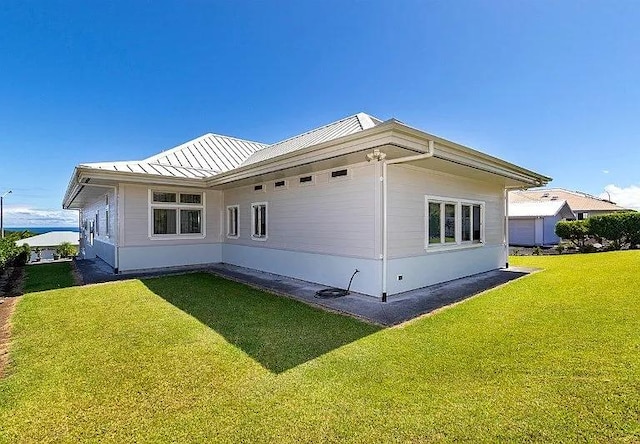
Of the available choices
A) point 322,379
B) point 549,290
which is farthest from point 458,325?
point 549,290

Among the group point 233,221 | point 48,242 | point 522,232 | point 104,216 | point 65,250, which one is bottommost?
point 65,250

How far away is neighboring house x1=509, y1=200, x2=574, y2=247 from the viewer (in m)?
21.2

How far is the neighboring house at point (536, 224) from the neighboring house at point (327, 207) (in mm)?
13554

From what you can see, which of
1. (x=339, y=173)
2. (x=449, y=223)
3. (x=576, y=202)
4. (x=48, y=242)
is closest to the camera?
(x=339, y=173)

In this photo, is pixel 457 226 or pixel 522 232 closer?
pixel 457 226

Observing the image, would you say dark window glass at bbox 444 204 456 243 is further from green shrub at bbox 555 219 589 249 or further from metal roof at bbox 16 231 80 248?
metal roof at bbox 16 231 80 248

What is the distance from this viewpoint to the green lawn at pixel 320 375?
236 cm

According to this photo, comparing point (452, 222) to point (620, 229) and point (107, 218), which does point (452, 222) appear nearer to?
point (107, 218)

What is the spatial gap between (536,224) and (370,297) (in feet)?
67.0

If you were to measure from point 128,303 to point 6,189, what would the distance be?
75.5ft

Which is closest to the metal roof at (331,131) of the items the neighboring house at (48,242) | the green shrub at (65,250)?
the green shrub at (65,250)

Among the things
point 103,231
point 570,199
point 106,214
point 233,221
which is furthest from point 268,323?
point 570,199

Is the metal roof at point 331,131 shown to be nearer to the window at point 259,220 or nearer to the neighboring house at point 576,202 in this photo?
the window at point 259,220

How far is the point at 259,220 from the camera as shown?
985 cm
